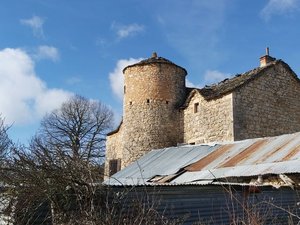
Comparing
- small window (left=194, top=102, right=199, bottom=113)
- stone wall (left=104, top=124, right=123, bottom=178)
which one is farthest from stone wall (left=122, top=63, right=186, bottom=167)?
stone wall (left=104, top=124, right=123, bottom=178)

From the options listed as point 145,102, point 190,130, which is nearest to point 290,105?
point 190,130

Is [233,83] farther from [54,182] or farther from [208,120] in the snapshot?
[54,182]

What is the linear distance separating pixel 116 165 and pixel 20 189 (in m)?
18.8

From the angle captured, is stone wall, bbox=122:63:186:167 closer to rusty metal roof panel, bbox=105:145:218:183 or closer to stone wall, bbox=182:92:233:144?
stone wall, bbox=182:92:233:144

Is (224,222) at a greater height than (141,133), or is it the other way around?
(141,133)

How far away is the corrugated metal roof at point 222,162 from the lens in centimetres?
956

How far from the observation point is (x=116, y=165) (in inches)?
910

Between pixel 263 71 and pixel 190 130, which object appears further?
pixel 190 130

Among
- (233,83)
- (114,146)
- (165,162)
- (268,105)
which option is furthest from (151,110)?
(165,162)

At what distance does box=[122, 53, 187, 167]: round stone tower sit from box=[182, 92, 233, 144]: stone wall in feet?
2.49

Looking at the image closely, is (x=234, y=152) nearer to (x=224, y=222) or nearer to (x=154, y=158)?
(x=154, y=158)

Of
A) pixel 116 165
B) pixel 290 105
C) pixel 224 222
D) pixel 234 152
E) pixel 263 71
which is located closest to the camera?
pixel 224 222

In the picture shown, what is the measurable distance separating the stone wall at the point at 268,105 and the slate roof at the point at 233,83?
0.57 feet

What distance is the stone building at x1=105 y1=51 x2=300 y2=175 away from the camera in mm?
17938
